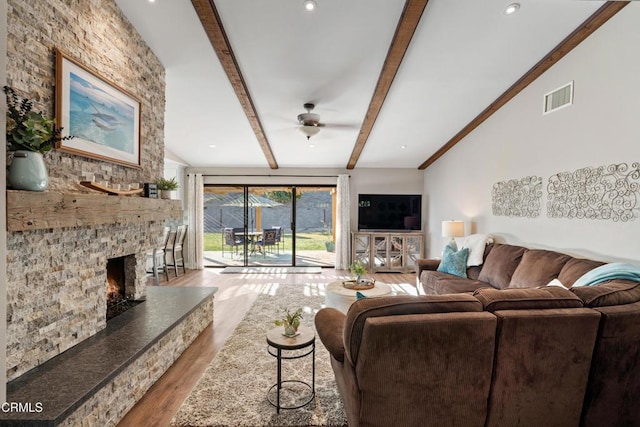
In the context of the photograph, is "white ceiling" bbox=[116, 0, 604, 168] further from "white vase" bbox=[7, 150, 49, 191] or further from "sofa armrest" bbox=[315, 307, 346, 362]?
"sofa armrest" bbox=[315, 307, 346, 362]

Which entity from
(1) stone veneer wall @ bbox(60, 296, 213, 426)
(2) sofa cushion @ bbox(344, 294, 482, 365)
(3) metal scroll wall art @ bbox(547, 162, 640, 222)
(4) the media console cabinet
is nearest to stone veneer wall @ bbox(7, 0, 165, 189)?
(1) stone veneer wall @ bbox(60, 296, 213, 426)

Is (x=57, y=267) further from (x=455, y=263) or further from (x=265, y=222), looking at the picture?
(x=265, y=222)

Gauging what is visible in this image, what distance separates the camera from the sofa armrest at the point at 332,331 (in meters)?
1.78

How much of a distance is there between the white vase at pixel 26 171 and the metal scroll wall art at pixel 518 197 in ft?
15.2

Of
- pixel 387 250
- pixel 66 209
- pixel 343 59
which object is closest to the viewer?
pixel 66 209

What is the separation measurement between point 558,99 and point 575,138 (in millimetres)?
514

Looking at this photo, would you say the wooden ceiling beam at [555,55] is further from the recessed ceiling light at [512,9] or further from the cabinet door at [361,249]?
the cabinet door at [361,249]

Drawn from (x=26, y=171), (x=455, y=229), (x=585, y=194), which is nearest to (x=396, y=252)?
(x=455, y=229)

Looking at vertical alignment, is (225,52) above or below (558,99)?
above

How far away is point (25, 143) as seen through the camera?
1674 millimetres

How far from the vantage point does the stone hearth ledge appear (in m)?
1.58

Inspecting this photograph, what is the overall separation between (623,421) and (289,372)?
218 cm

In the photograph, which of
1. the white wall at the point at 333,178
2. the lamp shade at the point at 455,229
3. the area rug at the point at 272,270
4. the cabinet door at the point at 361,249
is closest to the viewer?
the lamp shade at the point at 455,229

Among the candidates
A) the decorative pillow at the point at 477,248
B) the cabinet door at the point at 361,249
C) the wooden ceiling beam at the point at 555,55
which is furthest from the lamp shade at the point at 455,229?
the cabinet door at the point at 361,249
